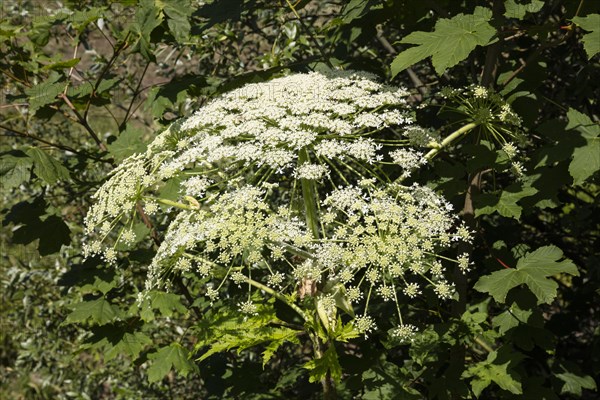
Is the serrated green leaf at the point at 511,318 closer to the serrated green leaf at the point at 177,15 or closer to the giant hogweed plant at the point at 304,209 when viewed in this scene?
the giant hogweed plant at the point at 304,209

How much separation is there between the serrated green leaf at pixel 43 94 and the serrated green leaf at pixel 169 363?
1.48 m

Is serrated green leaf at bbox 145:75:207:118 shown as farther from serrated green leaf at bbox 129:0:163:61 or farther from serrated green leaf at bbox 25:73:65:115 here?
serrated green leaf at bbox 25:73:65:115

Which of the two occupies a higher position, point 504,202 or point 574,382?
point 504,202

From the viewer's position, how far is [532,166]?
3.36 m

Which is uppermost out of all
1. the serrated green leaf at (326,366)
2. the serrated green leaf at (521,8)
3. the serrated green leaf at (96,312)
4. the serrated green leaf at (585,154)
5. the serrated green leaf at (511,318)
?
the serrated green leaf at (521,8)

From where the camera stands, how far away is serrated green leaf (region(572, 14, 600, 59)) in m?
2.73

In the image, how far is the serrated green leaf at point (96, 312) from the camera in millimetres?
4059

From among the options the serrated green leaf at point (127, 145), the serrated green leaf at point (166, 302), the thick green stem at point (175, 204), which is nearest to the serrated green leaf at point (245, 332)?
the thick green stem at point (175, 204)

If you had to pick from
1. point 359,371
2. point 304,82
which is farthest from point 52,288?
point 304,82

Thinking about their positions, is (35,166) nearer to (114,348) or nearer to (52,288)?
(114,348)

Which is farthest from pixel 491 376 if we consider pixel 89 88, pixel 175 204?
pixel 89 88

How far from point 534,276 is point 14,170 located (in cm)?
260

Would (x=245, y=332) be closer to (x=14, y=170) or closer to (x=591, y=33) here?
(x=14, y=170)

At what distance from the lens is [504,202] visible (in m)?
3.26
